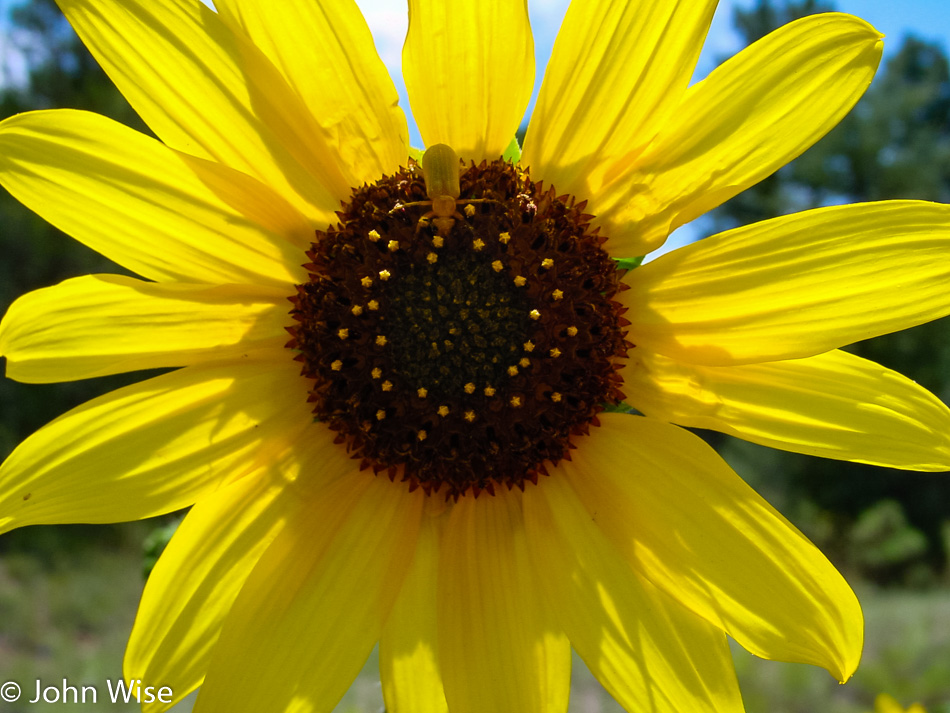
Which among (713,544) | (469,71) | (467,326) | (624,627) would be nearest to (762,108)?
(469,71)

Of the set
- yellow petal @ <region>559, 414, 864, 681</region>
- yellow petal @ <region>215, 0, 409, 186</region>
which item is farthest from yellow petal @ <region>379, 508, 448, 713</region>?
yellow petal @ <region>215, 0, 409, 186</region>

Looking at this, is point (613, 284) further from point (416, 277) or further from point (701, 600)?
point (701, 600)

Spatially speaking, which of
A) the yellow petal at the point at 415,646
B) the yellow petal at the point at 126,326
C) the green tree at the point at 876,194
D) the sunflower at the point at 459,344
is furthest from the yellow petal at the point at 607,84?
the green tree at the point at 876,194

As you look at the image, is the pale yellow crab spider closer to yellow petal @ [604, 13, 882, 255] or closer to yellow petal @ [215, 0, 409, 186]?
yellow petal @ [215, 0, 409, 186]

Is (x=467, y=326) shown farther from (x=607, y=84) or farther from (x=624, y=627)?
(x=624, y=627)

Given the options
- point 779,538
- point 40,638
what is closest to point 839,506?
point 40,638

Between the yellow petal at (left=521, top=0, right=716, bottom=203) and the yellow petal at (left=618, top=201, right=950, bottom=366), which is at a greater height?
the yellow petal at (left=521, top=0, right=716, bottom=203)
